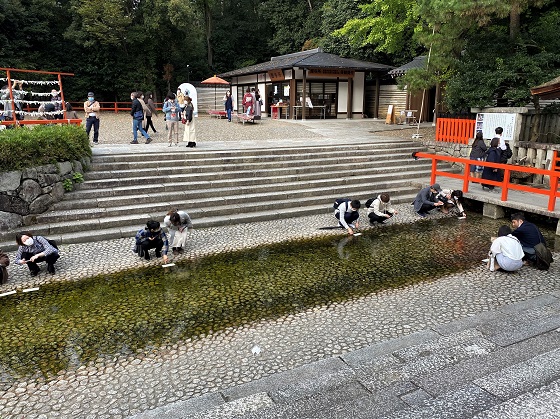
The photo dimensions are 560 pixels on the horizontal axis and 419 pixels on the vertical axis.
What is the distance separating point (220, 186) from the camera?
418 inches

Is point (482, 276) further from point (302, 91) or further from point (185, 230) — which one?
point (302, 91)

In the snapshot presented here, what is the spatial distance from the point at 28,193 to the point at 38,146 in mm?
975

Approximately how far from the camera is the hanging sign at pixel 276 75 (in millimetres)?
24062

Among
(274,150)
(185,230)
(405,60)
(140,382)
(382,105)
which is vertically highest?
(405,60)

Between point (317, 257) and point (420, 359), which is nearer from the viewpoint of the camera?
point (420, 359)

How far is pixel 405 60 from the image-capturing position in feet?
88.9

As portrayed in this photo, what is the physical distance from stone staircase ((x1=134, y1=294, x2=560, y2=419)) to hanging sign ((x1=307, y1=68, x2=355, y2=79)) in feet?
67.3

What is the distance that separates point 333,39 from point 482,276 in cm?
2600

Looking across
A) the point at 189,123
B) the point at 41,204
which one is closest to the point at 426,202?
the point at 189,123

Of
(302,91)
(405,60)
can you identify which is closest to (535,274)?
(302,91)

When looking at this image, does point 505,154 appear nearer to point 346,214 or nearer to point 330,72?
point 346,214

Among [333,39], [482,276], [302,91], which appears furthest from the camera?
[333,39]

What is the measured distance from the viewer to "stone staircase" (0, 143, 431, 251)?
871cm

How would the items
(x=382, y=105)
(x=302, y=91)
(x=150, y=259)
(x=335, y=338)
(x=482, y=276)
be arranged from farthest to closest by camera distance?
(x=382, y=105) → (x=302, y=91) → (x=150, y=259) → (x=482, y=276) → (x=335, y=338)
